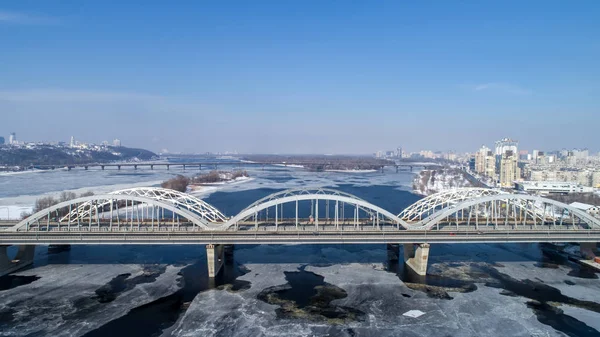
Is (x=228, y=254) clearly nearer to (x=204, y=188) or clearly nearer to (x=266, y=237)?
(x=266, y=237)

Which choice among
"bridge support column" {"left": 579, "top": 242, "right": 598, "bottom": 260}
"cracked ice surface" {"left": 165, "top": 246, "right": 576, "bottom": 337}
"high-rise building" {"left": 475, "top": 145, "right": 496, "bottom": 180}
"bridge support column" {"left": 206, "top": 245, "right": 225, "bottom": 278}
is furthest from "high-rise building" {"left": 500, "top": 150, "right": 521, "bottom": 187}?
"bridge support column" {"left": 206, "top": 245, "right": 225, "bottom": 278}

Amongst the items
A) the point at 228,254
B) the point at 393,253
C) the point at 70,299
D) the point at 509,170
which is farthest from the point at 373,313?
the point at 509,170

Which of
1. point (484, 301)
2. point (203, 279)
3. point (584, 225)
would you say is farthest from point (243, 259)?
point (584, 225)

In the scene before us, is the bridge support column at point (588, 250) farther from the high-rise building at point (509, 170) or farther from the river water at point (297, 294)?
the high-rise building at point (509, 170)

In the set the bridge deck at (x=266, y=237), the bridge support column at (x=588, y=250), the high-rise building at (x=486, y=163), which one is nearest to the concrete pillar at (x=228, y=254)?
the bridge deck at (x=266, y=237)

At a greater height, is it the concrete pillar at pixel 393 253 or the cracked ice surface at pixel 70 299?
the concrete pillar at pixel 393 253
